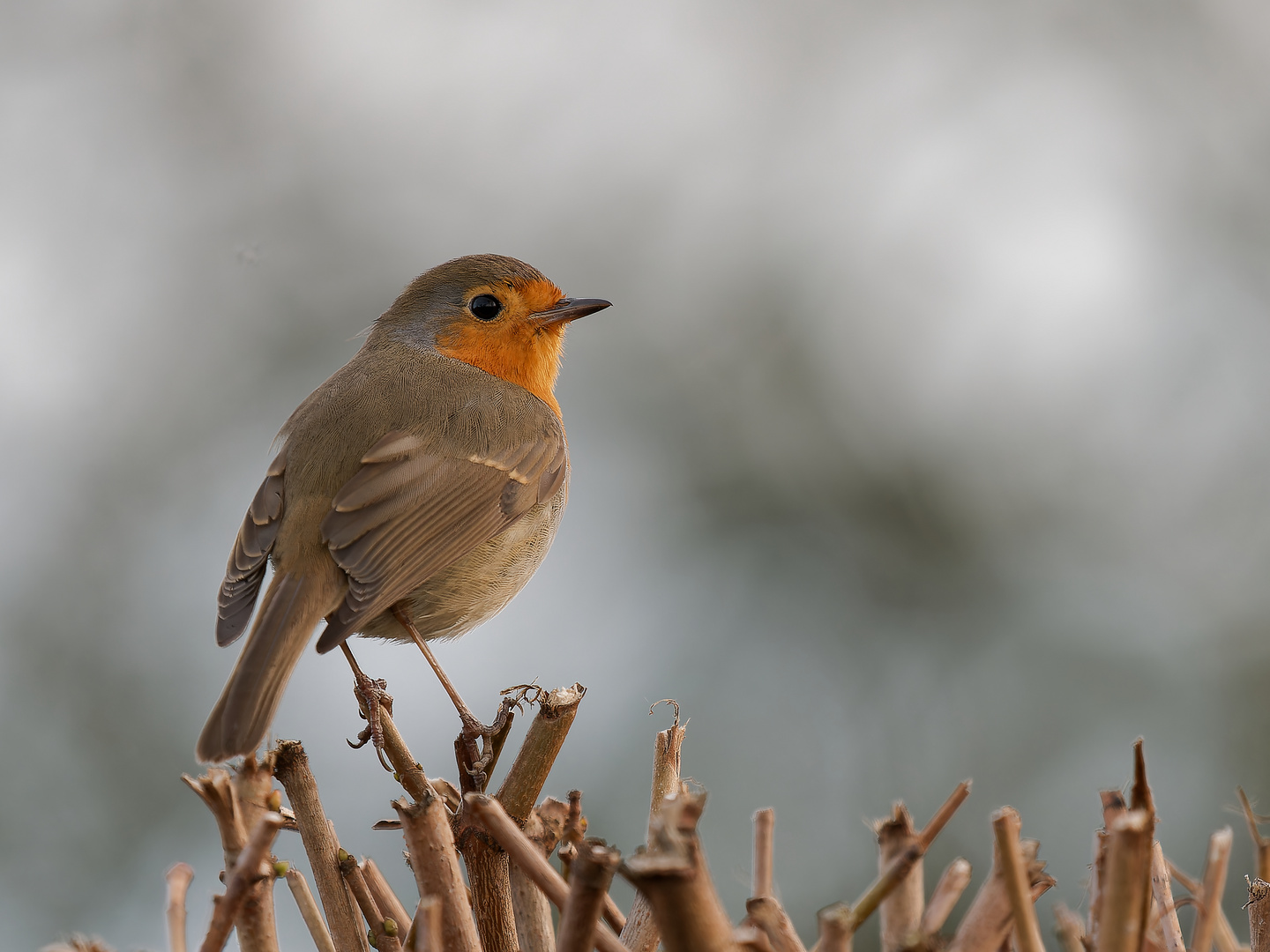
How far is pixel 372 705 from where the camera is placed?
74.7 inches

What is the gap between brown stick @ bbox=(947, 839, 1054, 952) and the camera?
99 centimetres

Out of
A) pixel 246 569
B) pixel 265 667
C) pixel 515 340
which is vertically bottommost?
pixel 265 667

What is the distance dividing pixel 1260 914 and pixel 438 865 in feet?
3.18

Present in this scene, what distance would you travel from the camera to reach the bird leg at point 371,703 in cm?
186

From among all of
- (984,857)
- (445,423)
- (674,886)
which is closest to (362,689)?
(445,423)

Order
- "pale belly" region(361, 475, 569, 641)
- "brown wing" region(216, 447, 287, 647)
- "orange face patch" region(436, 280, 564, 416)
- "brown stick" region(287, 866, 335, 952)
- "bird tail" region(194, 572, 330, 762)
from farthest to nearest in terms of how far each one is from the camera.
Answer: "orange face patch" region(436, 280, 564, 416) → "pale belly" region(361, 475, 569, 641) → "brown wing" region(216, 447, 287, 647) → "bird tail" region(194, 572, 330, 762) → "brown stick" region(287, 866, 335, 952)

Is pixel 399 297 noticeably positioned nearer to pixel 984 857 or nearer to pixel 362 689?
pixel 362 689

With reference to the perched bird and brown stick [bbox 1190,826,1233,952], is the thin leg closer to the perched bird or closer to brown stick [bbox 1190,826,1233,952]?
the perched bird

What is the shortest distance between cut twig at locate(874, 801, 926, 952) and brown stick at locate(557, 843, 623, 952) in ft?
0.81

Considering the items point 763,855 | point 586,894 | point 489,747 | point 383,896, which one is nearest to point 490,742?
point 489,747

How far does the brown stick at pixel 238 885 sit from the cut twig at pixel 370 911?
0.29 m

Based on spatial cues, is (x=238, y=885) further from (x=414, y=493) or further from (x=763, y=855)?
(x=414, y=493)

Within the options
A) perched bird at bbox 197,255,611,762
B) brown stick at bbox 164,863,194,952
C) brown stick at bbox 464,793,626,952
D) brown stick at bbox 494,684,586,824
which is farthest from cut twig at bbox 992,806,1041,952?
perched bird at bbox 197,255,611,762

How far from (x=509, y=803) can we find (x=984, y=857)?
118 inches
